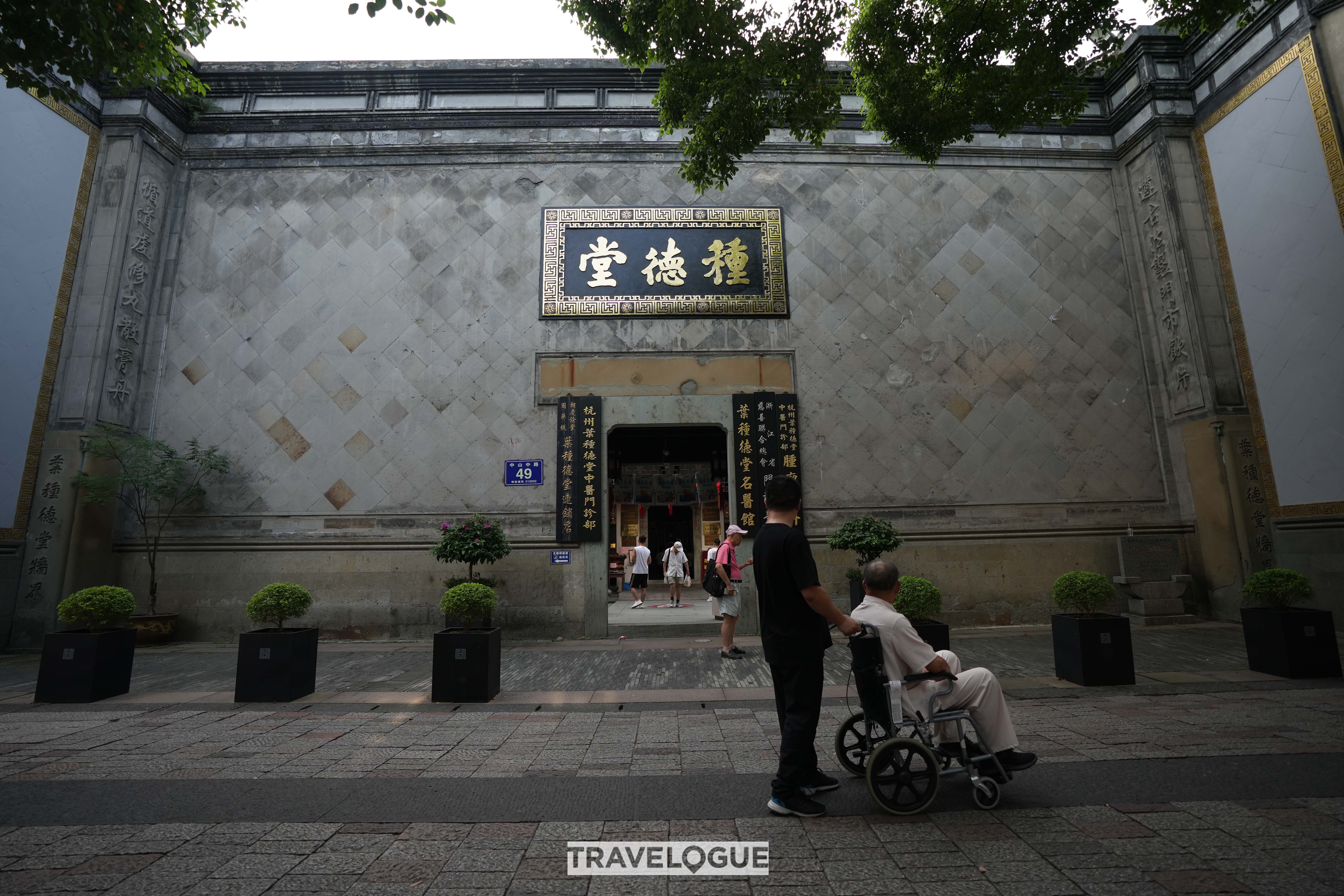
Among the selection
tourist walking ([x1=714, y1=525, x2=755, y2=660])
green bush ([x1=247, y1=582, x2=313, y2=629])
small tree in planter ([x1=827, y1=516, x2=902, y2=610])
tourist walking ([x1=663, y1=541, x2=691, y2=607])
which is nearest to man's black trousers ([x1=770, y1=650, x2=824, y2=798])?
tourist walking ([x1=714, y1=525, x2=755, y2=660])

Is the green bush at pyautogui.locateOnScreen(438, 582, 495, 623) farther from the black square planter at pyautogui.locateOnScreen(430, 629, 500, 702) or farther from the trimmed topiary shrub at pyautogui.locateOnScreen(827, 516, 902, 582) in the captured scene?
the trimmed topiary shrub at pyautogui.locateOnScreen(827, 516, 902, 582)

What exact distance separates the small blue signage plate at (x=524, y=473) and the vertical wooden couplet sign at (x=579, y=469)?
244 millimetres

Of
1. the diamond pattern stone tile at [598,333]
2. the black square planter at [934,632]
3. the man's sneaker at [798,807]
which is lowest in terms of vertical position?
the man's sneaker at [798,807]

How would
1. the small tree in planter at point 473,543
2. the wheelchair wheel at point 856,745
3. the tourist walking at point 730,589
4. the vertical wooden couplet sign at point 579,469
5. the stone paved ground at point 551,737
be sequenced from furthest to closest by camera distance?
the vertical wooden couplet sign at point 579,469 → the small tree in planter at point 473,543 → the tourist walking at point 730,589 → the stone paved ground at point 551,737 → the wheelchair wheel at point 856,745

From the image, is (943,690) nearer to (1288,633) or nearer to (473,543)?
(1288,633)

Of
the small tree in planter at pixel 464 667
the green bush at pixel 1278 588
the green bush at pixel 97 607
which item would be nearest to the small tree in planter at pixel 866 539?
the green bush at pixel 1278 588

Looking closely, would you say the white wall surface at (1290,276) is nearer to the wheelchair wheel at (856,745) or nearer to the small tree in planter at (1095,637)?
the small tree in planter at (1095,637)

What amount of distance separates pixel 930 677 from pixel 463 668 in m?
4.15

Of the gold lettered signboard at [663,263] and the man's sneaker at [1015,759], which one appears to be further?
the gold lettered signboard at [663,263]

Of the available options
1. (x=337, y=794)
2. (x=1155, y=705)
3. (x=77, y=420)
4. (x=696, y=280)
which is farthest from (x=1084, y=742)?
(x=77, y=420)

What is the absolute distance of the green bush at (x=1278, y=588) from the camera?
19.1 ft

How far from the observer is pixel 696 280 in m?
10.6

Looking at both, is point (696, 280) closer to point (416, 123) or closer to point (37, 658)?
point (416, 123)

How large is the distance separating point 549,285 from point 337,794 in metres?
8.49
